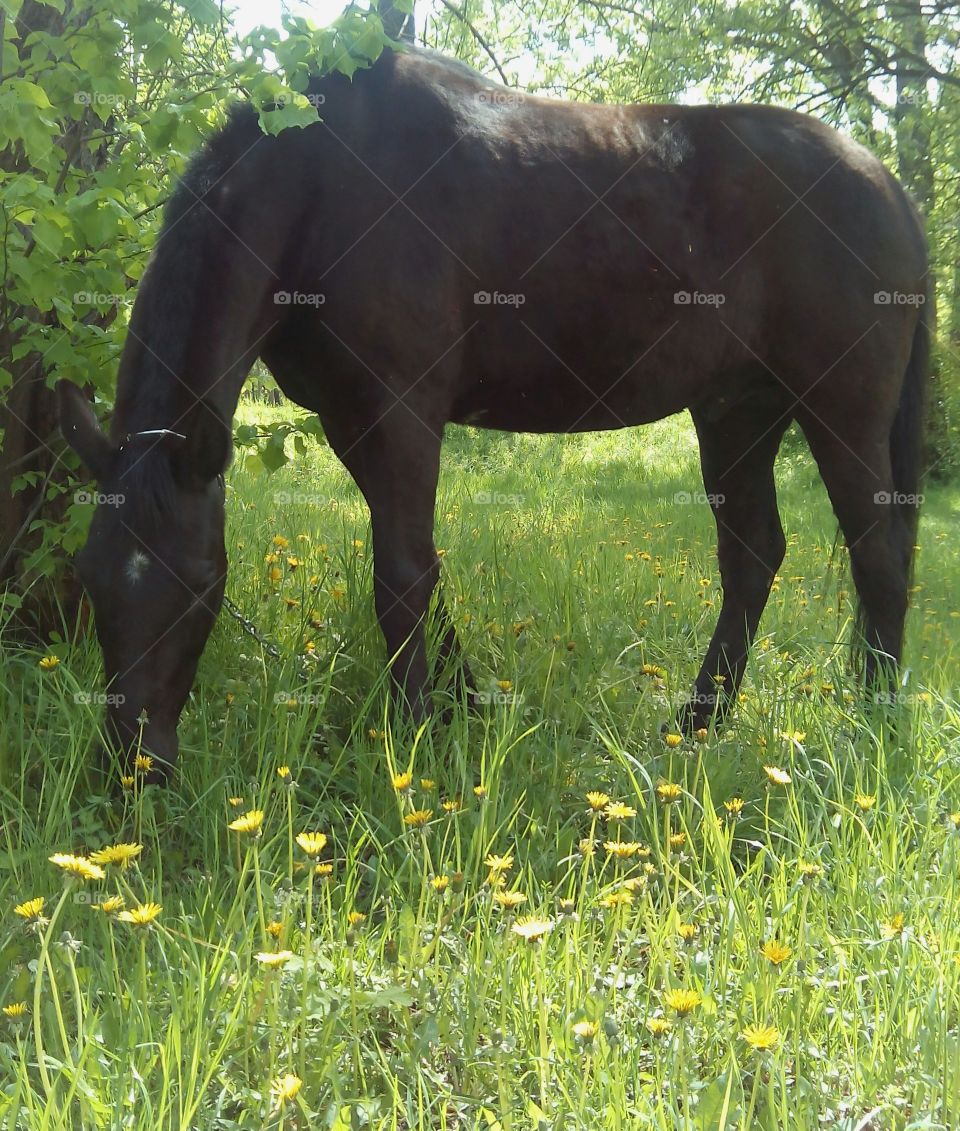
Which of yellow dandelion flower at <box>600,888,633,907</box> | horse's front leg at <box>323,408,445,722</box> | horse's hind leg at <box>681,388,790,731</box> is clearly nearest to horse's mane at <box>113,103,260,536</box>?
horse's front leg at <box>323,408,445,722</box>

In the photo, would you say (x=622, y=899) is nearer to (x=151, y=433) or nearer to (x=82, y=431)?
(x=151, y=433)

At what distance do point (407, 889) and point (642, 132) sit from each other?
2.81 m

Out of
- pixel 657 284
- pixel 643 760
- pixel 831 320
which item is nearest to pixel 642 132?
pixel 657 284

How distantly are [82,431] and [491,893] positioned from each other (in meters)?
1.60

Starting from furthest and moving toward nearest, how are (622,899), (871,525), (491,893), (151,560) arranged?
1. (871,525)
2. (151,560)
3. (491,893)
4. (622,899)

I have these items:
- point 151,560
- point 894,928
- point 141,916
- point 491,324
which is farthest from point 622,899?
point 491,324

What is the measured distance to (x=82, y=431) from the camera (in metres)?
2.68

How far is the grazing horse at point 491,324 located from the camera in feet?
8.95

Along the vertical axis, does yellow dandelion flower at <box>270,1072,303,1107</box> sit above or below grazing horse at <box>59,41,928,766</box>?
below

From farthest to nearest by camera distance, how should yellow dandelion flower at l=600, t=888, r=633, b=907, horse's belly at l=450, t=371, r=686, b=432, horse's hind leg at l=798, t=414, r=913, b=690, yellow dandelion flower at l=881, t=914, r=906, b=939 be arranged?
horse's hind leg at l=798, t=414, r=913, b=690 < horse's belly at l=450, t=371, r=686, b=432 < yellow dandelion flower at l=881, t=914, r=906, b=939 < yellow dandelion flower at l=600, t=888, r=633, b=907

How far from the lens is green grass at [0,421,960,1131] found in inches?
65.4

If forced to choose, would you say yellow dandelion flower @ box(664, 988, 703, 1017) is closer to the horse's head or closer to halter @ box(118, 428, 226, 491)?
the horse's head

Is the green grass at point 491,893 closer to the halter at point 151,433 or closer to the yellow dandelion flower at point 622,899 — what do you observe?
the yellow dandelion flower at point 622,899

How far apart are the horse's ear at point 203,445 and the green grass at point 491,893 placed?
0.72m
